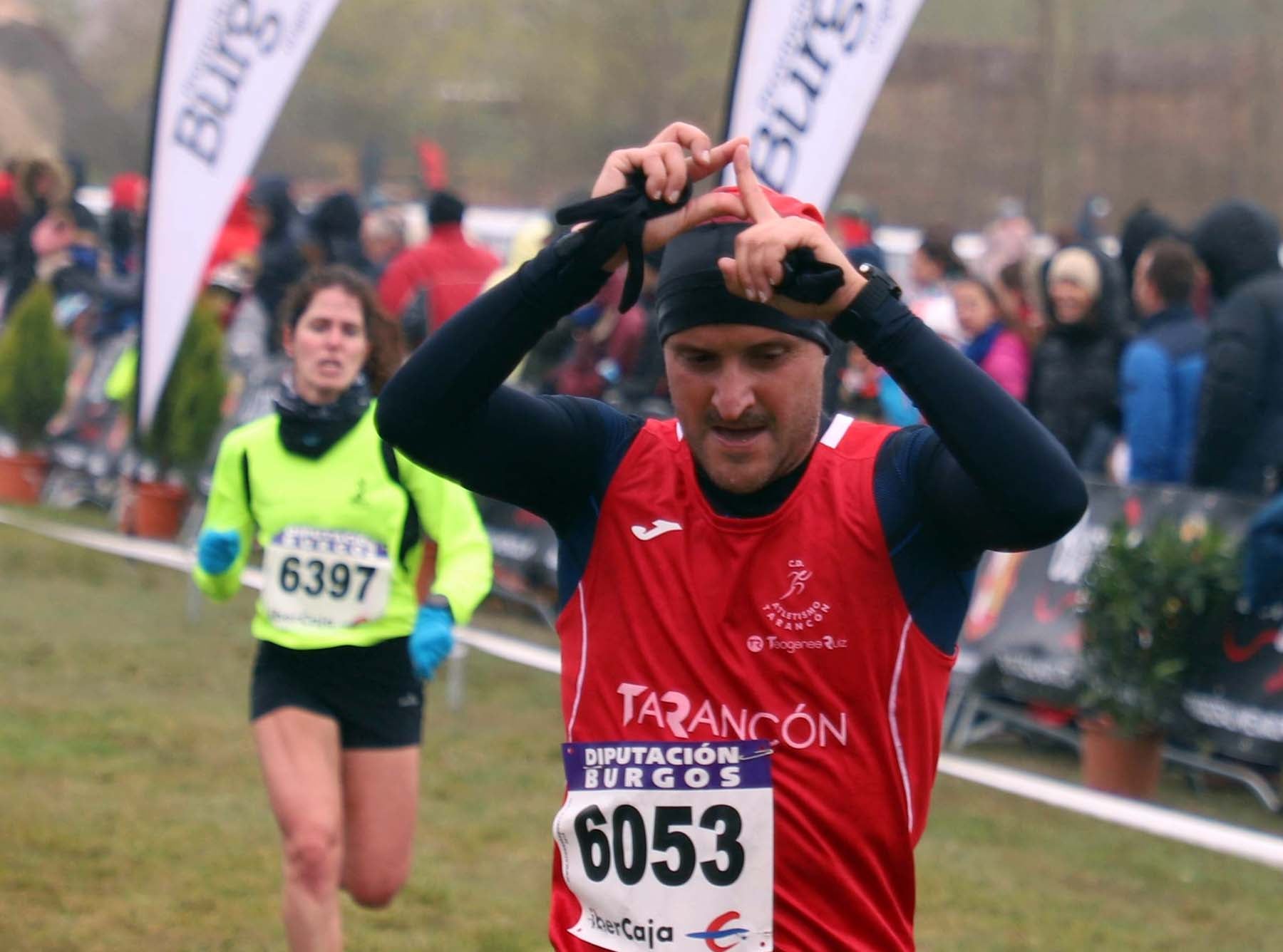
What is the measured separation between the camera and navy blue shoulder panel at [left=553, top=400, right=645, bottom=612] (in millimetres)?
2979

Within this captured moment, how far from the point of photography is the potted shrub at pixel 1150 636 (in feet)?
25.6

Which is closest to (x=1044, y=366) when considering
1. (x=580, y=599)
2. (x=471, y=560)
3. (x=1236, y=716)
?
(x=1236, y=716)

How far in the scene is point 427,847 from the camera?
23.2 ft

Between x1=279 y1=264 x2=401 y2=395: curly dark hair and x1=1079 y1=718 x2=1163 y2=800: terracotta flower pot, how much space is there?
3.63m

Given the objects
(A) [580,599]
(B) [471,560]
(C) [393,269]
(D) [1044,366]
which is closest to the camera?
(A) [580,599]

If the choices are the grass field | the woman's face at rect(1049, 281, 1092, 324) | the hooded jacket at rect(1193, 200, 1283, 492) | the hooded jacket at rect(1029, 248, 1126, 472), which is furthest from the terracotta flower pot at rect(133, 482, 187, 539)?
the hooded jacket at rect(1193, 200, 1283, 492)

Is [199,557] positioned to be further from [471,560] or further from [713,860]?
[713,860]

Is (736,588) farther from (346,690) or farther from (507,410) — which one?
(346,690)

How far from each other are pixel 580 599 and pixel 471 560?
235 cm

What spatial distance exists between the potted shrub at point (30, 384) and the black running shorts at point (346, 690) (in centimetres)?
1064

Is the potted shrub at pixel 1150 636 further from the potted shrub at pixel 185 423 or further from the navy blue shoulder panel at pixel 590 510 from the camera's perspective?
the potted shrub at pixel 185 423

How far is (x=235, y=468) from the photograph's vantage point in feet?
18.0

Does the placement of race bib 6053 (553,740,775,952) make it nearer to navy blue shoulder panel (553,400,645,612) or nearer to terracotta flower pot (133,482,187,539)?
navy blue shoulder panel (553,400,645,612)

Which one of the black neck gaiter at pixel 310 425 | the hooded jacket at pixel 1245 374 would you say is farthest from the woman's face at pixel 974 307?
the black neck gaiter at pixel 310 425
